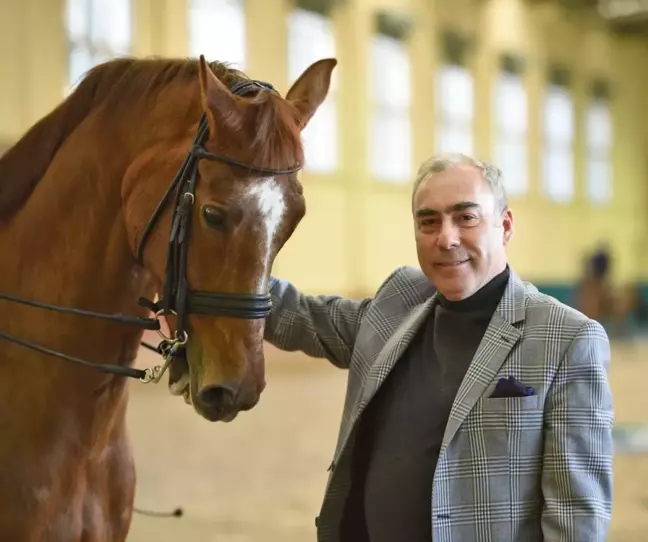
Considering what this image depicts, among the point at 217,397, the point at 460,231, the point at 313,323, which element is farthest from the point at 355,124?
the point at 217,397

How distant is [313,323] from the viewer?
2.11m

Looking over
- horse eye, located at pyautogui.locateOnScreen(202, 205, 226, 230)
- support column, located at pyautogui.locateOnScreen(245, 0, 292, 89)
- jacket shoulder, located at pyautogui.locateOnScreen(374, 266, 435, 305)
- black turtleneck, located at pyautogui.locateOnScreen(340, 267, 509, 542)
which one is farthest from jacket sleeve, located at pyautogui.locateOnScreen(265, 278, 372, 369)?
support column, located at pyautogui.locateOnScreen(245, 0, 292, 89)

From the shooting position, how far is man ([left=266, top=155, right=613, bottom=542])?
4.93 ft

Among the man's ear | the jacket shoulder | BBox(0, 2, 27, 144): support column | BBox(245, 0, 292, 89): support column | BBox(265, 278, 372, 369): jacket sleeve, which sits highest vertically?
BBox(245, 0, 292, 89): support column

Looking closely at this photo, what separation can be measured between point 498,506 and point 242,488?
341 cm

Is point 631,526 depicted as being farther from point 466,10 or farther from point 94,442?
point 466,10

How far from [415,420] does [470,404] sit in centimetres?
17

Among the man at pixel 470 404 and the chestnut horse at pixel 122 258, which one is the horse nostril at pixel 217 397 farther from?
the man at pixel 470 404

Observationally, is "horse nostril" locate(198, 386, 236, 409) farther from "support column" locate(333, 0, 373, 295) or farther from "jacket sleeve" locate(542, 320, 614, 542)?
"support column" locate(333, 0, 373, 295)

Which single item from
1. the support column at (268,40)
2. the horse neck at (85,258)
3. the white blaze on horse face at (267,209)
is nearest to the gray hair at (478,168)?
the white blaze on horse face at (267,209)

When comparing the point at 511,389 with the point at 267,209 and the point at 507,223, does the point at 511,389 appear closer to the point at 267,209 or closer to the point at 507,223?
the point at 507,223

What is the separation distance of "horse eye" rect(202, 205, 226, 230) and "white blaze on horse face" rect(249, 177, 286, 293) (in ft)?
0.23

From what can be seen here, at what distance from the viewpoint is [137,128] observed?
5.34 ft

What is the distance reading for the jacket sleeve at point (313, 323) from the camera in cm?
209
